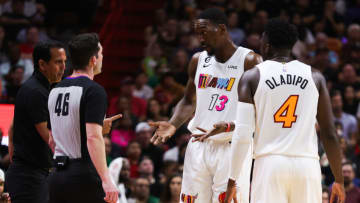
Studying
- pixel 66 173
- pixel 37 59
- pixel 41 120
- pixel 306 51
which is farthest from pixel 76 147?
pixel 306 51

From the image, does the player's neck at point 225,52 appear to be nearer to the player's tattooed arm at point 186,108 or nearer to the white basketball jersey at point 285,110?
the player's tattooed arm at point 186,108

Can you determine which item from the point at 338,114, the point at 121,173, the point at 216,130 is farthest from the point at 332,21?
the point at 216,130

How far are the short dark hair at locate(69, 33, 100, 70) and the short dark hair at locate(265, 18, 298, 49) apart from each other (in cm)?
144

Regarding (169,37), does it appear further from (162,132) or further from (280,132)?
(280,132)

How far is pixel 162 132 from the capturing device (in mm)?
6297

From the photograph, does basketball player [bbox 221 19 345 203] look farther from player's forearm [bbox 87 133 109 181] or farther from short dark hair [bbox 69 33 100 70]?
short dark hair [bbox 69 33 100 70]

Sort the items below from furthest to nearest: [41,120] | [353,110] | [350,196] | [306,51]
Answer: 1. [306,51]
2. [353,110]
3. [350,196]
4. [41,120]

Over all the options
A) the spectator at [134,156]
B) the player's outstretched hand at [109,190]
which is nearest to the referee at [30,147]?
the player's outstretched hand at [109,190]

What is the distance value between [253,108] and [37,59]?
208 centimetres

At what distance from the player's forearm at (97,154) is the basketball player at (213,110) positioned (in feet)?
4.11

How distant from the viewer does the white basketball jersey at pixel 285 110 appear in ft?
16.7

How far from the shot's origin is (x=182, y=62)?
13.3m

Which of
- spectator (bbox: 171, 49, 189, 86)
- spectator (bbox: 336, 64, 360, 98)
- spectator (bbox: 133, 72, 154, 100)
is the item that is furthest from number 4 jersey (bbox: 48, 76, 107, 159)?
spectator (bbox: 336, 64, 360, 98)

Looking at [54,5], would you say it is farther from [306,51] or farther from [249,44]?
[306,51]
